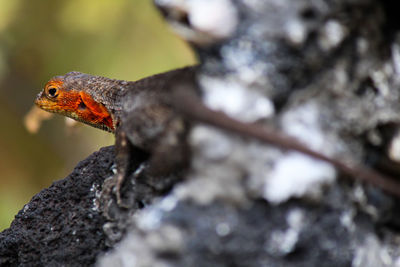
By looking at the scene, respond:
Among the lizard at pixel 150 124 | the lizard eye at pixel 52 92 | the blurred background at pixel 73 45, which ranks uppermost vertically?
the lizard at pixel 150 124

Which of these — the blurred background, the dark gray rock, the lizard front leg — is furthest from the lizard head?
the blurred background

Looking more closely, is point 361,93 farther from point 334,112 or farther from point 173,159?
point 173,159

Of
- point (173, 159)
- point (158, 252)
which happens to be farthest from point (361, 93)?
point (158, 252)

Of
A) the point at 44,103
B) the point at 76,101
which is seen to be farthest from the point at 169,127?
the point at 44,103

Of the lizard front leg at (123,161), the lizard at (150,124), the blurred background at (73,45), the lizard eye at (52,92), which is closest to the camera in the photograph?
the lizard at (150,124)

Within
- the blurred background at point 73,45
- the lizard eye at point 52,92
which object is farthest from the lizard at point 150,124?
the blurred background at point 73,45

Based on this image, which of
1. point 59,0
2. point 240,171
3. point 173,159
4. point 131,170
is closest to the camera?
point 240,171

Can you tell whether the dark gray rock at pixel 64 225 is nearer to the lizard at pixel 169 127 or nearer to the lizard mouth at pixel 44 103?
the lizard at pixel 169 127
